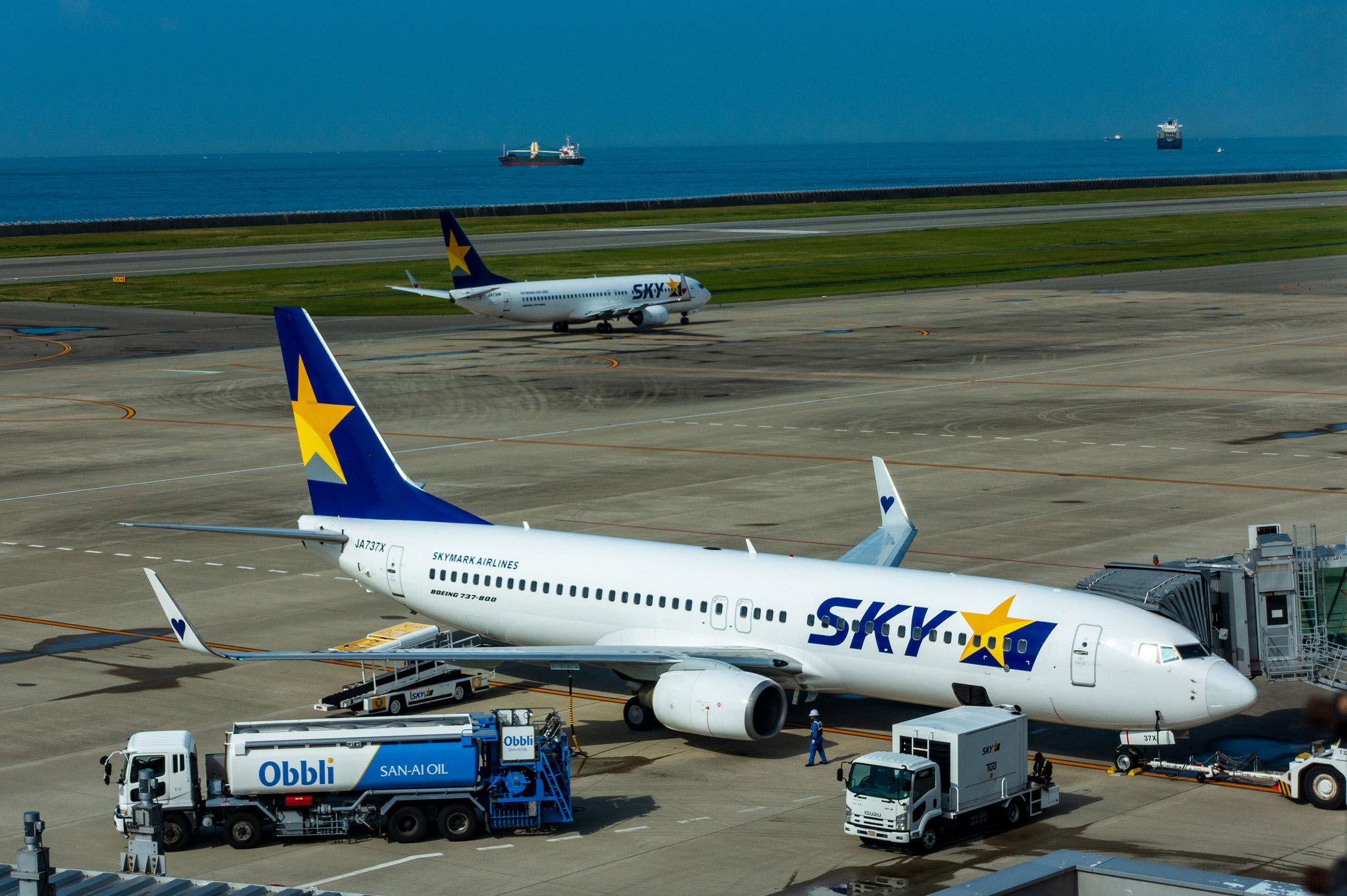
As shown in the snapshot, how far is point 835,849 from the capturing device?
2639cm

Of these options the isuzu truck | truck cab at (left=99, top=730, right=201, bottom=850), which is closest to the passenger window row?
the isuzu truck

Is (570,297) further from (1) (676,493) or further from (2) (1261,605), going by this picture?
(2) (1261,605)

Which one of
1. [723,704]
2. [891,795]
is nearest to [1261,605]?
[891,795]

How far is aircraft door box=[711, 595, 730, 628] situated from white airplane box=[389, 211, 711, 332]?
7498cm

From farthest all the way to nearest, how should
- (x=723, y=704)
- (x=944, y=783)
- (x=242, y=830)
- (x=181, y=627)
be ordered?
(x=723, y=704), (x=181, y=627), (x=242, y=830), (x=944, y=783)

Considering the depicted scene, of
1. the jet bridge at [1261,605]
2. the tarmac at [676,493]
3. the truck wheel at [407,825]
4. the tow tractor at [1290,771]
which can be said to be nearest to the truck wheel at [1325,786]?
the tow tractor at [1290,771]

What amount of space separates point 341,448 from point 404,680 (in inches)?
248

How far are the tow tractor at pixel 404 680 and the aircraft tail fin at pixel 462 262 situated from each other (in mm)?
67269

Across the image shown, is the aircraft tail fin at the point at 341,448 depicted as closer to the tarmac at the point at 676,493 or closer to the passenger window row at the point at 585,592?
the passenger window row at the point at 585,592

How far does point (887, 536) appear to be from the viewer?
3878 cm

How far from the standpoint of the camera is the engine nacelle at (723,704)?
30094 millimetres

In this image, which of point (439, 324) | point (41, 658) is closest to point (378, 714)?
point (41, 658)

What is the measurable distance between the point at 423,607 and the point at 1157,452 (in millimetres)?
36488

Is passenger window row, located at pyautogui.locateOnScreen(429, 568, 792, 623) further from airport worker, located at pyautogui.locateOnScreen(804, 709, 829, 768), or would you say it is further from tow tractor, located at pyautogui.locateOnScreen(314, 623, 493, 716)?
airport worker, located at pyautogui.locateOnScreen(804, 709, 829, 768)
